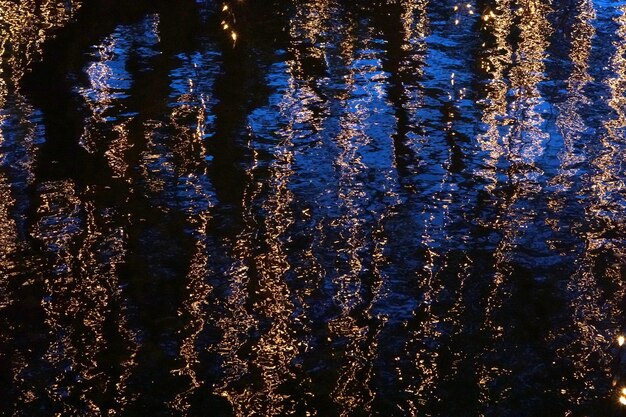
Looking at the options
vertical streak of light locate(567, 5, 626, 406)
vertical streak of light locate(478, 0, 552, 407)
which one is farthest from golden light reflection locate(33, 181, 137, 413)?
vertical streak of light locate(567, 5, 626, 406)

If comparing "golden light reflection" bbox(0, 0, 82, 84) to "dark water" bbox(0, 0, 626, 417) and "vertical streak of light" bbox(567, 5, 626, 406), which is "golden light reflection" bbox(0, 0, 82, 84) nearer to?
"dark water" bbox(0, 0, 626, 417)

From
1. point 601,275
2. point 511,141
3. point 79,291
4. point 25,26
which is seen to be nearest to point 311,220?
point 79,291

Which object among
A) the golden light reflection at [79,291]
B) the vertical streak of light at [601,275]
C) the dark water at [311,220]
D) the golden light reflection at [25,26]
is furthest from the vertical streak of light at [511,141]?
the golden light reflection at [25,26]

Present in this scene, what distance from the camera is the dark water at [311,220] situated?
136 inches

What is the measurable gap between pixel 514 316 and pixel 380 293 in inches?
26.6

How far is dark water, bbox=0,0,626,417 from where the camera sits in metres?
3.46

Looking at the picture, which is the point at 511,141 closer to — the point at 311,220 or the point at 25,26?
the point at 311,220

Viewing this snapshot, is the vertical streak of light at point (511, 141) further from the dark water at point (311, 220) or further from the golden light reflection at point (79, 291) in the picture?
the golden light reflection at point (79, 291)

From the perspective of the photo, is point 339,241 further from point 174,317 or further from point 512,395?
point 512,395

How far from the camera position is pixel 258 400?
3316 millimetres

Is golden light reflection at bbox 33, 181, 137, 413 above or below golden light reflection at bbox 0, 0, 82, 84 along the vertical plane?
below

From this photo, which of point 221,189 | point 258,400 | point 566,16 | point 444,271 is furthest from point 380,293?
point 566,16

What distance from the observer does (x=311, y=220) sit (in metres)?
4.58

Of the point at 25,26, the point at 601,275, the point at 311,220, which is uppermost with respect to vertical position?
the point at 25,26
